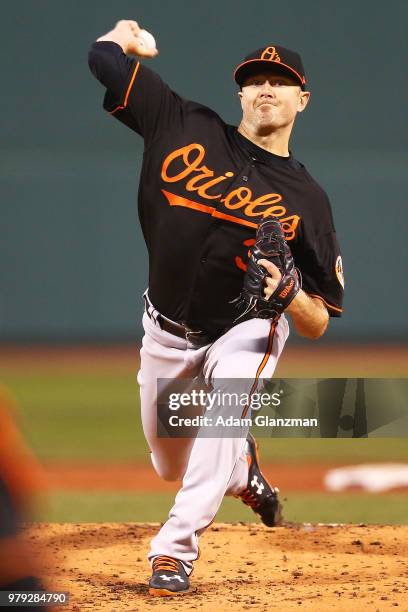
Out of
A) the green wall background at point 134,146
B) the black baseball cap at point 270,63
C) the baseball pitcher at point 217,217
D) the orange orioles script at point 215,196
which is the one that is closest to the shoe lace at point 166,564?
the baseball pitcher at point 217,217

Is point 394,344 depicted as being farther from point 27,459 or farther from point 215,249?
point 27,459

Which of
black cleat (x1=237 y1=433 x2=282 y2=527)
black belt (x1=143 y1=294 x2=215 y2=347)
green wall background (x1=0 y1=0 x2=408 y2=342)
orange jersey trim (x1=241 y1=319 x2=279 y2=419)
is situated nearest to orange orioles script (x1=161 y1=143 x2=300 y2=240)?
orange jersey trim (x1=241 y1=319 x2=279 y2=419)

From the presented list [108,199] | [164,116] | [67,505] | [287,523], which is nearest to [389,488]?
[287,523]

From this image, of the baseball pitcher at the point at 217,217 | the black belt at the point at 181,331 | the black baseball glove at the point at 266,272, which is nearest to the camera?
the black baseball glove at the point at 266,272

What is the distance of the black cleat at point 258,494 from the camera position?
419 cm

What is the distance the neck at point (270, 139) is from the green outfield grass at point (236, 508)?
188 centimetres

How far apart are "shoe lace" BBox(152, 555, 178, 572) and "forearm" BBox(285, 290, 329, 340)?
0.90 m

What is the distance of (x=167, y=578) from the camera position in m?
3.18

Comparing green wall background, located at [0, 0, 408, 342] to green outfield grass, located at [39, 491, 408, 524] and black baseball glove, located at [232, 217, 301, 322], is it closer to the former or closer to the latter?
green outfield grass, located at [39, 491, 408, 524]

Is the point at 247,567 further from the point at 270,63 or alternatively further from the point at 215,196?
the point at 270,63

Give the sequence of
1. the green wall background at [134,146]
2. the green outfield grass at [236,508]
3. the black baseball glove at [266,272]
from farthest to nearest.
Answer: the green wall background at [134,146] < the green outfield grass at [236,508] < the black baseball glove at [266,272]

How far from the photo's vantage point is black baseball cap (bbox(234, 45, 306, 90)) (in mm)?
3709

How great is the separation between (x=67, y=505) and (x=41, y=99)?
29.1ft

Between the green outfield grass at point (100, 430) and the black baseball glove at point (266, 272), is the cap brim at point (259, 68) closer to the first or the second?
the black baseball glove at point (266, 272)
